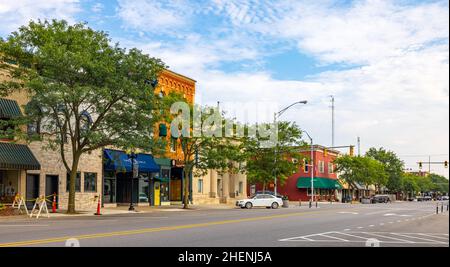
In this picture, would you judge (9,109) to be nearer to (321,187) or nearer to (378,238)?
(378,238)

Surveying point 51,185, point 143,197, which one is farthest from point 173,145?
point 51,185

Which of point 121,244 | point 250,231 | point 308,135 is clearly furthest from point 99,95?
point 308,135

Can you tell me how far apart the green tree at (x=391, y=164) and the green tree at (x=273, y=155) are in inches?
2112

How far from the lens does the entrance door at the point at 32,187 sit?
36469 millimetres

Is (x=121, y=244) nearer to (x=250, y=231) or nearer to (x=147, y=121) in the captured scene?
(x=250, y=231)

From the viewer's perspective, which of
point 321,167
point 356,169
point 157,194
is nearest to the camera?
point 157,194

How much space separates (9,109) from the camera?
3466cm

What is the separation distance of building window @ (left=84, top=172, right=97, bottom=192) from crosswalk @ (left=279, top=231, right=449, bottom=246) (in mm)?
24687

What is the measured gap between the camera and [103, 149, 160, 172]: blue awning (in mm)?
41994

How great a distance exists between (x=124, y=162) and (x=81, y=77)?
13088 mm

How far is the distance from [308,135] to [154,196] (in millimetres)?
23413

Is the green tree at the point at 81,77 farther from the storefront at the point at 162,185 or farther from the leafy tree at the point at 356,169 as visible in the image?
the leafy tree at the point at 356,169

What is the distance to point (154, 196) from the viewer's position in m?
49.5
